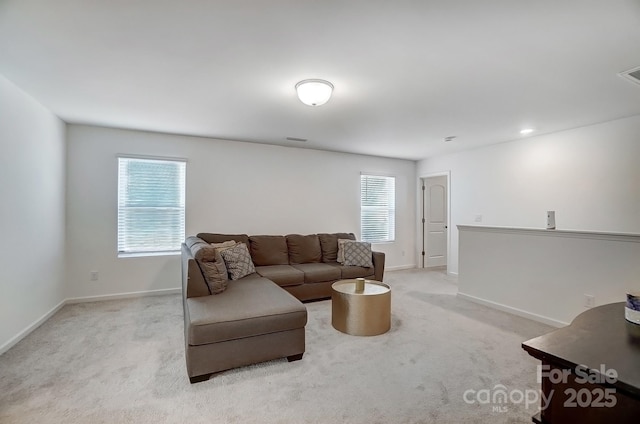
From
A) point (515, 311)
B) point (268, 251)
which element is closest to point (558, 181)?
point (515, 311)

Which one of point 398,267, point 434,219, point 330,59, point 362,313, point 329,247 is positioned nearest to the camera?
point 330,59

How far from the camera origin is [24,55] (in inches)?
89.8

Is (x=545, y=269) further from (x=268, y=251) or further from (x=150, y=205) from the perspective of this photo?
(x=150, y=205)

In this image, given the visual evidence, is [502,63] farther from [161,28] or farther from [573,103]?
[161,28]

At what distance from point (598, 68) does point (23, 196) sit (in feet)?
17.4

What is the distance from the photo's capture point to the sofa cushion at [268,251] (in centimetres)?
452

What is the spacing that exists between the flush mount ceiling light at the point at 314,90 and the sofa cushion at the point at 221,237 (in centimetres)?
252

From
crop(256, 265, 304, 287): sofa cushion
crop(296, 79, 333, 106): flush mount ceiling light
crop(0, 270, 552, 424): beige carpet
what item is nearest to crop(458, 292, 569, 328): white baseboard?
crop(0, 270, 552, 424): beige carpet

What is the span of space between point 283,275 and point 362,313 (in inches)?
52.4

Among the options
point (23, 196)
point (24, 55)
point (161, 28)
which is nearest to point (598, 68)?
point (161, 28)

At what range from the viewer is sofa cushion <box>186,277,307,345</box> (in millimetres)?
2236

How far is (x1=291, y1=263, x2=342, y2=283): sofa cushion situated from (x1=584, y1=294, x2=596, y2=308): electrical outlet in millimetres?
2769

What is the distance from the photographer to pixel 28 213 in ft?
10.2

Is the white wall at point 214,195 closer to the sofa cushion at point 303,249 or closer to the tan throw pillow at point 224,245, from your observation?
the sofa cushion at point 303,249
